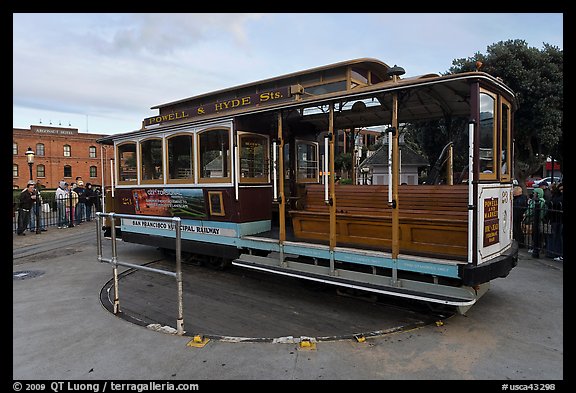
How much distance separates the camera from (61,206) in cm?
1417

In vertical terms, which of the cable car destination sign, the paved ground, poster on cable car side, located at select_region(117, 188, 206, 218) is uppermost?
Result: the cable car destination sign

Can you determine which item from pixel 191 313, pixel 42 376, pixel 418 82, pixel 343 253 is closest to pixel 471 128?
pixel 418 82

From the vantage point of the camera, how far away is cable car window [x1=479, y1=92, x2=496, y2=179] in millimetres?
4508

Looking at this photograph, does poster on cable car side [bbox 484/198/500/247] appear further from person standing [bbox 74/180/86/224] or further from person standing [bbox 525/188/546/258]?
person standing [bbox 74/180/86/224]

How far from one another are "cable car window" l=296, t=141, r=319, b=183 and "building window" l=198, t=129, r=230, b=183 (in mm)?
1851

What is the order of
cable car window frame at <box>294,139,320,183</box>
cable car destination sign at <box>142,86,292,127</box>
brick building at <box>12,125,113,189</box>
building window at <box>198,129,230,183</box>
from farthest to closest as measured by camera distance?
brick building at <box>12,125,113,189</box> < cable car window frame at <box>294,139,320,183</box> < building window at <box>198,129,230,183</box> < cable car destination sign at <box>142,86,292,127</box>

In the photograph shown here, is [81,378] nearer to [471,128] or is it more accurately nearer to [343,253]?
[343,253]

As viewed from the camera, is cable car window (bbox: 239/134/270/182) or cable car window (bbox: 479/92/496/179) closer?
cable car window (bbox: 479/92/496/179)

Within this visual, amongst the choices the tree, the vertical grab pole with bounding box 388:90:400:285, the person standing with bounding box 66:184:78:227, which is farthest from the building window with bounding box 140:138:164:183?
the tree

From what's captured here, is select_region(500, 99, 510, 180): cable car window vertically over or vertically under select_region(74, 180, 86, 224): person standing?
over

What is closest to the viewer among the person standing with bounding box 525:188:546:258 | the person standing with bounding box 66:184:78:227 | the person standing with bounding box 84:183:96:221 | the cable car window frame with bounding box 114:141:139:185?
the person standing with bounding box 525:188:546:258

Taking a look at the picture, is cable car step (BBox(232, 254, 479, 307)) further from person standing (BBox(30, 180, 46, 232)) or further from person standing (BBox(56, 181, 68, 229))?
person standing (BBox(56, 181, 68, 229))

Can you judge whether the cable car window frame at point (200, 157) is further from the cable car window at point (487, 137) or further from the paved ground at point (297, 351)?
the cable car window at point (487, 137)

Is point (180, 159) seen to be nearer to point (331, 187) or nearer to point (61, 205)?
point (331, 187)
